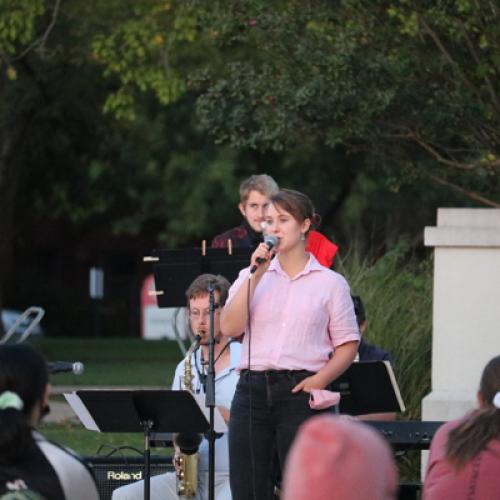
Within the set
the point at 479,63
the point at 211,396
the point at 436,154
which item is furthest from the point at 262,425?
the point at 436,154

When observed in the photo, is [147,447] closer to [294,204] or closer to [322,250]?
[294,204]

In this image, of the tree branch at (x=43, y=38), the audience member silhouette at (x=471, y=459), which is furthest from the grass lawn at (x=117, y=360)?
the audience member silhouette at (x=471, y=459)

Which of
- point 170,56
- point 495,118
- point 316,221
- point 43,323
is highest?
point 170,56

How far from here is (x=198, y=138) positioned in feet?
107

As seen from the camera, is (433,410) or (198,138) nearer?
(433,410)

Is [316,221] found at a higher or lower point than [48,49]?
lower

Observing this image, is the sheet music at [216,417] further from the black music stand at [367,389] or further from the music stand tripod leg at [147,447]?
the black music stand at [367,389]

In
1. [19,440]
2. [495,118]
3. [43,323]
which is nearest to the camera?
[19,440]

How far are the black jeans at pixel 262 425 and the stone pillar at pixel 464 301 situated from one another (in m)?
3.01

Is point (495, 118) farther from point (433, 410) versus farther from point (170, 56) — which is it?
point (170, 56)

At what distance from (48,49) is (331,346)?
13.3 metres

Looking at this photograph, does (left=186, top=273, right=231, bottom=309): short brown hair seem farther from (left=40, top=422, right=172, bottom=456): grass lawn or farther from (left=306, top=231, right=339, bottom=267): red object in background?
(left=40, top=422, right=172, bottom=456): grass lawn

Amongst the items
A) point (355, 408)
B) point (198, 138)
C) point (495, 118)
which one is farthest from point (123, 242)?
point (355, 408)

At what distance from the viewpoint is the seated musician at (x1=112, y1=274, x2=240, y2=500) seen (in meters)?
7.26
